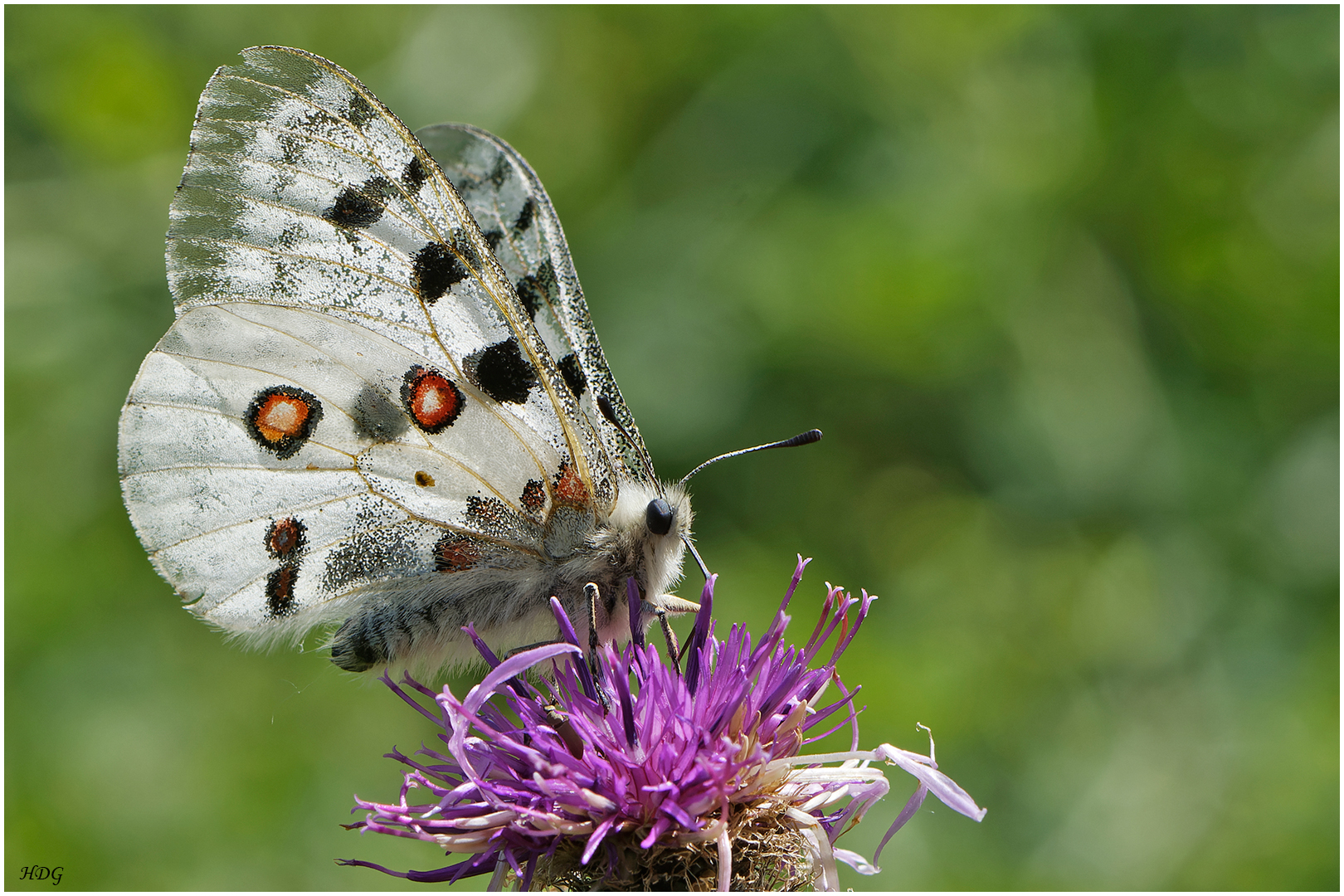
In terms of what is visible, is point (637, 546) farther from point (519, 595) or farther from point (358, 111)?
point (358, 111)

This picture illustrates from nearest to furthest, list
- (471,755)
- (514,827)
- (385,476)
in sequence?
(514,827) < (471,755) < (385,476)

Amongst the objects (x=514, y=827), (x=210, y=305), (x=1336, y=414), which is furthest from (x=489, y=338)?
(x=1336, y=414)

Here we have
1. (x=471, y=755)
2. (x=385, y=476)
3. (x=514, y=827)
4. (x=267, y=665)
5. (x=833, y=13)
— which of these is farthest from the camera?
(x=833, y=13)

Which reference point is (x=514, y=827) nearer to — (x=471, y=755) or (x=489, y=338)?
(x=471, y=755)

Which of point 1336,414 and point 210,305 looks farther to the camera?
point 1336,414

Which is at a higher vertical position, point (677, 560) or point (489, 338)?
point (489, 338)

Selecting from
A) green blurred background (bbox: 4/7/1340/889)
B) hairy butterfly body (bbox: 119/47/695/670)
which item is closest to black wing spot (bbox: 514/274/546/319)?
hairy butterfly body (bbox: 119/47/695/670)

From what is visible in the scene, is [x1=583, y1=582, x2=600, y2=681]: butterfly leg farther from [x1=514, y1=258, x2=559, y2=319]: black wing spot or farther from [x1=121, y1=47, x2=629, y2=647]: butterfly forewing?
[x1=514, y1=258, x2=559, y2=319]: black wing spot

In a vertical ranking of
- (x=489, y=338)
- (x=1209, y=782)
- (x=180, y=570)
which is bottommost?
(x=1209, y=782)
